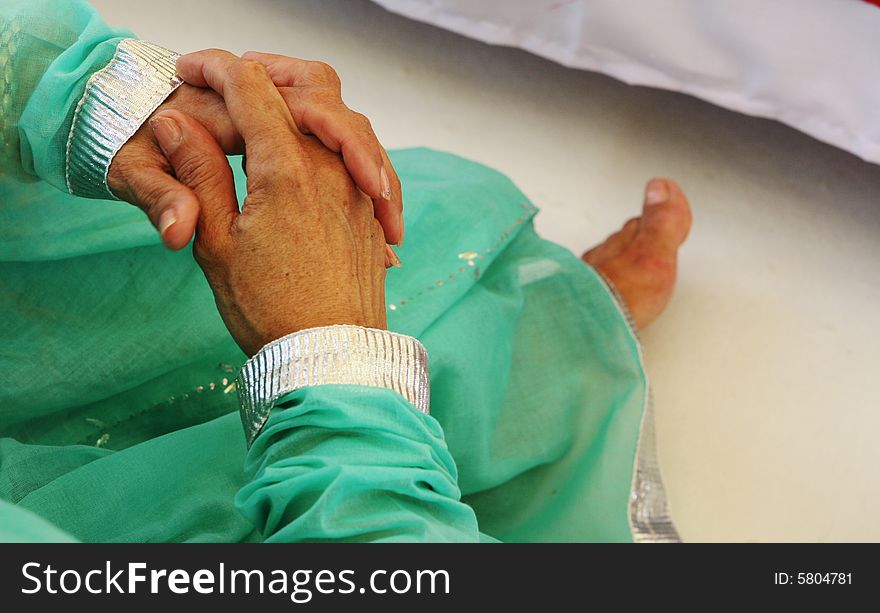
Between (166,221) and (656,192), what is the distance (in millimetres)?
727

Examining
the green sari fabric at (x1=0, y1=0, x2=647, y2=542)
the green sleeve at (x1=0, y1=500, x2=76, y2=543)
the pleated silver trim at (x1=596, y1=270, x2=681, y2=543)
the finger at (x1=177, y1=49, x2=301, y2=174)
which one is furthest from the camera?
the pleated silver trim at (x1=596, y1=270, x2=681, y2=543)

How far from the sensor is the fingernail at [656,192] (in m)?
1.17

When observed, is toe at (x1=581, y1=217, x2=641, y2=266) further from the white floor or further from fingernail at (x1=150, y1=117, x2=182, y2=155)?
fingernail at (x1=150, y1=117, x2=182, y2=155)

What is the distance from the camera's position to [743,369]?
1114mm

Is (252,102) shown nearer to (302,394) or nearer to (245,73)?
(245,73)

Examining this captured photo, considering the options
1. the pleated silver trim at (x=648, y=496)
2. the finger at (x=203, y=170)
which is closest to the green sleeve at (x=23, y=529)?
the finger at (x=203, y=170)

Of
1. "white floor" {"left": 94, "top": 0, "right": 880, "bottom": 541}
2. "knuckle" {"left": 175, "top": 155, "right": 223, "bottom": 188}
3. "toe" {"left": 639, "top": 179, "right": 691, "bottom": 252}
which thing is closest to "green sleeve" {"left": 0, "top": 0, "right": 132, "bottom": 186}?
"knuckle" {"left": 175, "top": 155, "right": 223, "bottom": 188}

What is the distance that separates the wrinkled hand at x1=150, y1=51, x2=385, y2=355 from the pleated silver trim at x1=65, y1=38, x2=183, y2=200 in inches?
1.4

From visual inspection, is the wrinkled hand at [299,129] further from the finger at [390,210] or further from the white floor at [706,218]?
the white floor at [706,218]

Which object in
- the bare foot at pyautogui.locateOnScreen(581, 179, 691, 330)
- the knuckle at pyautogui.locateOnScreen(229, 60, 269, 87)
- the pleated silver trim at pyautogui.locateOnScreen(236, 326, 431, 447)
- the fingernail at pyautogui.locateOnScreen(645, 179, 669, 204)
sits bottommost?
the pleated silver trim at pyautogui.locateOnScreen(236, 326, 431, 447)

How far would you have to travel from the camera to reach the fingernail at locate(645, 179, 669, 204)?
117 cm
